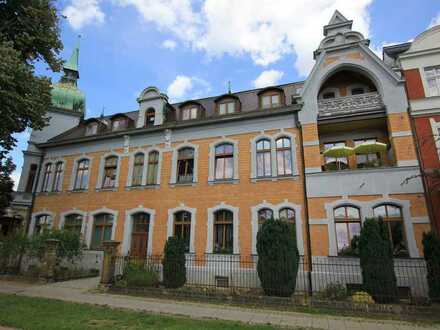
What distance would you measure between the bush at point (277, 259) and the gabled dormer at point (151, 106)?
1153 centimetres

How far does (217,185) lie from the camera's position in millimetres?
15805

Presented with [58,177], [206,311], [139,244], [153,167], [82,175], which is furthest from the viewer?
[58,177]

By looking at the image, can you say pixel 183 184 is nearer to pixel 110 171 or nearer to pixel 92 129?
pixel 110 171

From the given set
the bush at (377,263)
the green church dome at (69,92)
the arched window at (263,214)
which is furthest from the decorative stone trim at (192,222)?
the green church dome at (69,92)

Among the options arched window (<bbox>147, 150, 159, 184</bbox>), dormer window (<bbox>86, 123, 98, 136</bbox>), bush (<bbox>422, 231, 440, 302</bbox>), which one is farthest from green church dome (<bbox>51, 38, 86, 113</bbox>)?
bush (<bbox>422, 231, 440, 302</bbox>)

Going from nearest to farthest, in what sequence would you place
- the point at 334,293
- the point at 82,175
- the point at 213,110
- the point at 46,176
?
the point at 334,293 → the point at 213,110 → the point at 82,175 → the point at 46,176

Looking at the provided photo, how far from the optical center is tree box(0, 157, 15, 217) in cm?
1953

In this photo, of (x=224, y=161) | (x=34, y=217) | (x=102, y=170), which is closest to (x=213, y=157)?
(x=224, y=161)

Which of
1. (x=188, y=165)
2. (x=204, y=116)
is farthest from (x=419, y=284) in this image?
(x=204, y=116)

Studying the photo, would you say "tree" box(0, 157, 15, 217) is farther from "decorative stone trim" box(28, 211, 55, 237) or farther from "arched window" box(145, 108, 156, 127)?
"arched window" box(145, 108, 156, 127)

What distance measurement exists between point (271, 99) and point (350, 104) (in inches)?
179

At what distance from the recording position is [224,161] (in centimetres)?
1644

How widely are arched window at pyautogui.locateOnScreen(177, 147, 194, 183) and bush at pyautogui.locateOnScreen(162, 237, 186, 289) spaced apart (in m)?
5.31

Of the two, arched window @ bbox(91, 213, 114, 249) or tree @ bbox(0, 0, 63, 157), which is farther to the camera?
arched window @ bbox(91, 213, 114, 249)
